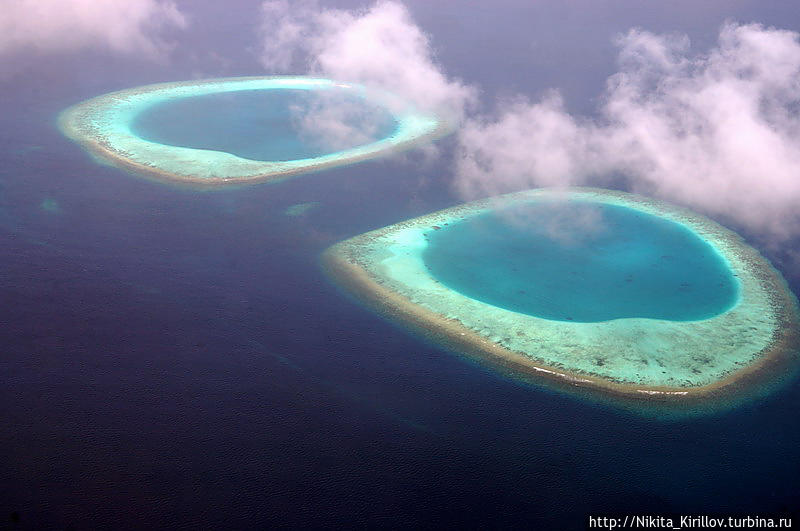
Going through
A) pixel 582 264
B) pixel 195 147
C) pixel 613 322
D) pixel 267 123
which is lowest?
pixel 613 322

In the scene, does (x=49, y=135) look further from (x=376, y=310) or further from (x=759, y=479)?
(x=759, y=479)

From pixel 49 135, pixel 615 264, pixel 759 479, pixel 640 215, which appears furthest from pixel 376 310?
pixel 49 135

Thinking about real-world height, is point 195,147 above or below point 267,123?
below

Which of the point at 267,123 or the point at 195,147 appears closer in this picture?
the point at 195,147

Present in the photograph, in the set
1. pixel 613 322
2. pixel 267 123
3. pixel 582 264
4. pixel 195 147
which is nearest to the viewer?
pixel 613 322

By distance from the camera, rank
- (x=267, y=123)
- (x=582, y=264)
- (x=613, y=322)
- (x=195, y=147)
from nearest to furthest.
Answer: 1. (x=613, y=322)
2. (x=582, y=264)
3. (x=195, y=147)
4. (x=267, y=123)

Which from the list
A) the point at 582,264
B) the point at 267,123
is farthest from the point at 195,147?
the point at 582,264

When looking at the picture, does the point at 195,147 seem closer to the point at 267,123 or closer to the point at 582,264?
the point at 267,123

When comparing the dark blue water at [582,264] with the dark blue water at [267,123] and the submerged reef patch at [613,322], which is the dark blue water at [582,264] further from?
the dark blue water at [267,123]
